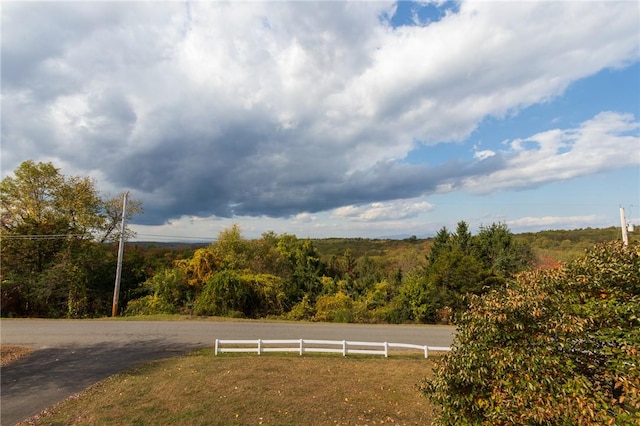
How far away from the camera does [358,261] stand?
41.4m

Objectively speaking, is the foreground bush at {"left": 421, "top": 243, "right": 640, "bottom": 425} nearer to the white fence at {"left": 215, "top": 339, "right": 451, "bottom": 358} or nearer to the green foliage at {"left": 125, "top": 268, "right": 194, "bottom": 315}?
the white fence at {"left": 215, "top": 339, "right": 451, "bottom": 358}

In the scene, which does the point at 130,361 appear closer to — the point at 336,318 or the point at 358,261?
the point at 336,318

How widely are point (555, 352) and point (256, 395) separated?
7.56m

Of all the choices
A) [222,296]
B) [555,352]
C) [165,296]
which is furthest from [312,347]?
[165,296]

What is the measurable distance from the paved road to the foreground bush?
1010cm

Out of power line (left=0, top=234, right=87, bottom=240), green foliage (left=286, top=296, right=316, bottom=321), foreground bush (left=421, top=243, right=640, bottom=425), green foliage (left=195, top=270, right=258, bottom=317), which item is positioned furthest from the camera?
green foliage (left=286, top=296, right=316, bottom=321)

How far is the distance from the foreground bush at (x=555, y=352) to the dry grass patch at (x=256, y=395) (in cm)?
425

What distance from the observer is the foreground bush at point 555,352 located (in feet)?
11.8

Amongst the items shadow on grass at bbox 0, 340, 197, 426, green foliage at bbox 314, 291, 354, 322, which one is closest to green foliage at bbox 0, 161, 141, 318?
shadow on grass at bbox 0, 340, 197, 426

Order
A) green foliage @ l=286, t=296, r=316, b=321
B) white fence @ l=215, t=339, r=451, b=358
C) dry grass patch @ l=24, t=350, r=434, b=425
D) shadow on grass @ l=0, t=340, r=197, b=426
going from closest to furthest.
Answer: dry grass patch @ l=24, t=350, r=434, b=425
shadow on grass @ l=0, t=340, r=197, b=426
white fence @ l=215, t=339, r=451, b=358
green foliage @ l=286, t=296, r=316, b=321

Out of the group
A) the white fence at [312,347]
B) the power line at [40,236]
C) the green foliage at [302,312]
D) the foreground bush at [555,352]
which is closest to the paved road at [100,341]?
the white fence at [312,347]

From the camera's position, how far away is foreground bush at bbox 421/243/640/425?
141 inches

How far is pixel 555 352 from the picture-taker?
13.1 feet

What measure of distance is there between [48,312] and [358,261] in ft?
98.3
